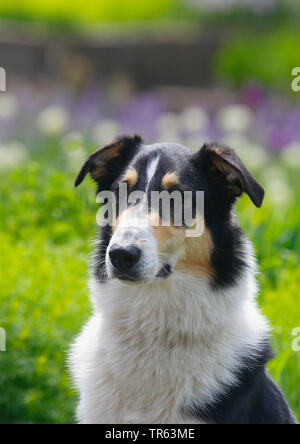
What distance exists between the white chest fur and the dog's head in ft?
0.41

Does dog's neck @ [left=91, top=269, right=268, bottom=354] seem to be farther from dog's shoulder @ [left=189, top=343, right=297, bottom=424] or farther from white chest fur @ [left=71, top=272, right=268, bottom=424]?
dog's shoulder @ [left=189, top=343, right=297, bottom=424]

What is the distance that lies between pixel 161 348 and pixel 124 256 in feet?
1.99

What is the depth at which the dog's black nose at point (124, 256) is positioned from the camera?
9.95ft

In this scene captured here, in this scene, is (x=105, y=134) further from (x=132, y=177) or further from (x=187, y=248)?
(x=187, y=248)

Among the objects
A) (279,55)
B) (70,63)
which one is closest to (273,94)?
(279,55)

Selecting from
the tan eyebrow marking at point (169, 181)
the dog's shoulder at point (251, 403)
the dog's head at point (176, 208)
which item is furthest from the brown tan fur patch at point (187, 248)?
the dog's shoulder at point (251, 403)

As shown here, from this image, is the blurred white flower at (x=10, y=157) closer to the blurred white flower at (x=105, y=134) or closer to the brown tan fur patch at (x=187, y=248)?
the blurred white flower at (x=105, y=134)

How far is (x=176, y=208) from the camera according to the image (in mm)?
3324

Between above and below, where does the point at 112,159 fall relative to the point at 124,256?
above

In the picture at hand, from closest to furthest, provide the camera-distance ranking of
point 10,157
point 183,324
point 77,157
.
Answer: point 183,324 < point 77,157 < point 10,157

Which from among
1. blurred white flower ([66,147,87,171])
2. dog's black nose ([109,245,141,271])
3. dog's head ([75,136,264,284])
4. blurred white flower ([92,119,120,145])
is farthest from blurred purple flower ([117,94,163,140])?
dog's black nose ([109,245,141,271])

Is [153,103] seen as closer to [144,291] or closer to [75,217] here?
[75,217]

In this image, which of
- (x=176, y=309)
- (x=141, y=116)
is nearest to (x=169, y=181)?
(x=176, y=309)

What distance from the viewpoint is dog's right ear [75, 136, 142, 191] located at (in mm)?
3627
